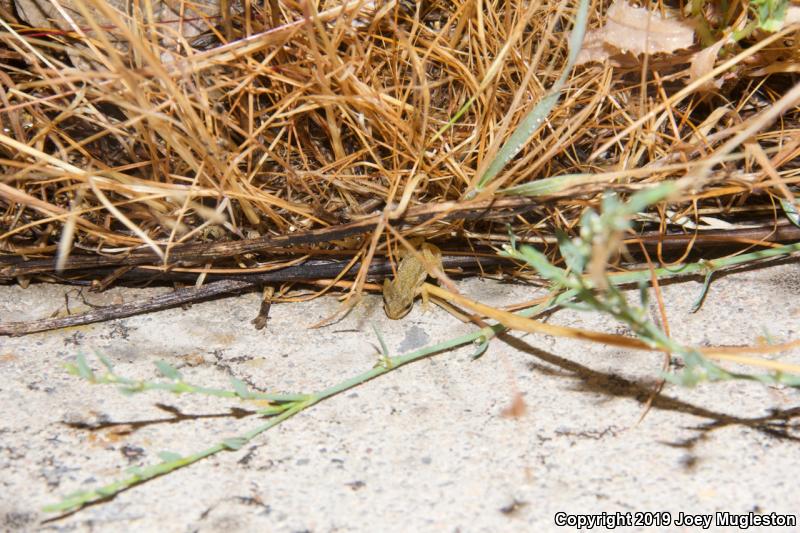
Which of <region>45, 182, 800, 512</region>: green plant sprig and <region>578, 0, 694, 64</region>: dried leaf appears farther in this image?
<region>578, 0, 694, 64</region>: dried leaf

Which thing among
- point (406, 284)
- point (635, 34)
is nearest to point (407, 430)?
point (406, 284)

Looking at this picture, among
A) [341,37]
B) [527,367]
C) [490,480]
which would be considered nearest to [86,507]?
[490,480]

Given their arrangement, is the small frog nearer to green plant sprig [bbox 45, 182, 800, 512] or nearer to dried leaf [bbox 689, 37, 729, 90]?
green plant sprig [bbox 45, 182, 800, 512]

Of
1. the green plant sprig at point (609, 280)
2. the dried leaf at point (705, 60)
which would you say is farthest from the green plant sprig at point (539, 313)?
the dried leaf at point (705, 60)

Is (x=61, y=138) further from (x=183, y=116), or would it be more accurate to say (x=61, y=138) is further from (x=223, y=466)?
(x=223, y=466)

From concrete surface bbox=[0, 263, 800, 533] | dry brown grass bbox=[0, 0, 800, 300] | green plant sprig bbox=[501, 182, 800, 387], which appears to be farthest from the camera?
dry brown grass bbox=[0, 0, 800, 300]

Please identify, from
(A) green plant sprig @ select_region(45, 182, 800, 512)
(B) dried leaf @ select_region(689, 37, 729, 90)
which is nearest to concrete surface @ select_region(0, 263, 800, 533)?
(A) green plant sprig @ select_region(45, 182, 800, 512)

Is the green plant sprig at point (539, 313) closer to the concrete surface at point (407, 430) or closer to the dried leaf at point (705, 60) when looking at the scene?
the concrete surface at point (407, 430)
